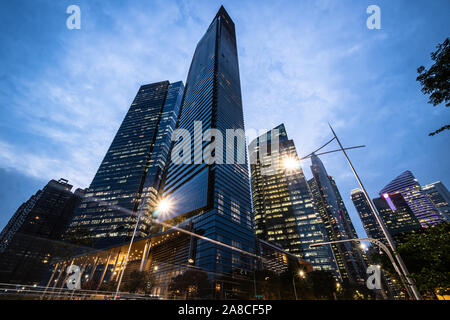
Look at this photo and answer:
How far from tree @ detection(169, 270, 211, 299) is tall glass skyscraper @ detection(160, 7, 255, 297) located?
235cm

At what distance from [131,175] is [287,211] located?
114254 mm

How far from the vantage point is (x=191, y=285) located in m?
47.4

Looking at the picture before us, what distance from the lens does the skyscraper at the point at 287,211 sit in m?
118

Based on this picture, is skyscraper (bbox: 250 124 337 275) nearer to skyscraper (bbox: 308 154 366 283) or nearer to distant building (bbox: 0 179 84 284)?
skyscraper (bbox: 308 154 366 283)

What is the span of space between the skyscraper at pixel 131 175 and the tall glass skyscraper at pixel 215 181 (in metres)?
28.4

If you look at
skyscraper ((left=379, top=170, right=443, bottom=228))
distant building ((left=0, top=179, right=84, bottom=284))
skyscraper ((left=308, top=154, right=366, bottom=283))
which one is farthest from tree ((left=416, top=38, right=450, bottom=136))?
skyscraper ((left=379, top=170, right=443, bottom=228))

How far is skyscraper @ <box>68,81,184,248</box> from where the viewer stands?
346ft

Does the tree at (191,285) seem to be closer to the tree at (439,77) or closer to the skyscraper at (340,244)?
the tree at (439,77)

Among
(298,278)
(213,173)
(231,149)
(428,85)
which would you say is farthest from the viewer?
(231,149)

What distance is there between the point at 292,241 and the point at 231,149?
80.9 m

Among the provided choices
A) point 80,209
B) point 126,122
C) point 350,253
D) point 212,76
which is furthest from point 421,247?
point 350,253

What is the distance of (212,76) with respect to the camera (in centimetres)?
10188
